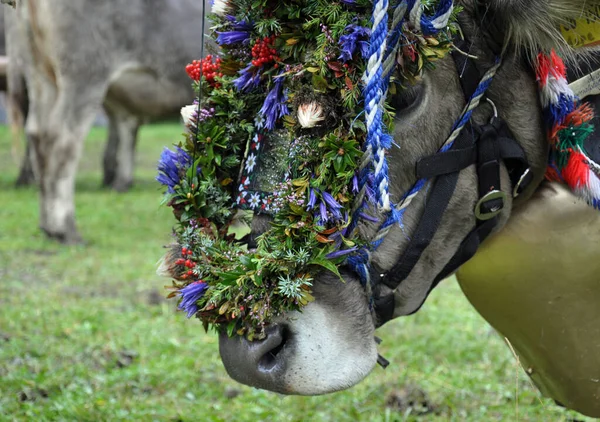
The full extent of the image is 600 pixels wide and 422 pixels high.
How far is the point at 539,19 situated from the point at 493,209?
1.92ft

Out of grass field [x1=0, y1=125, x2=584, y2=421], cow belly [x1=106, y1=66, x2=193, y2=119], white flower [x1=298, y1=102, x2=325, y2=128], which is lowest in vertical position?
cow belly [x1=106, y1=66, x2=193, y2=119]

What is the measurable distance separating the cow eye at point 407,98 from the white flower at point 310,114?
264 mm

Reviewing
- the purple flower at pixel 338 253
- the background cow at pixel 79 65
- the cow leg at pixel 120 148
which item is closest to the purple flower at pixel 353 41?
the purple flower at pixel 338 253

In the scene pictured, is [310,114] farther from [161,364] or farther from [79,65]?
[79,65]

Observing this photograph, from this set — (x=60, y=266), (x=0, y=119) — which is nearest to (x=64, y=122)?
(x=60, y=266)

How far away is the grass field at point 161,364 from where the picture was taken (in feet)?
12.0

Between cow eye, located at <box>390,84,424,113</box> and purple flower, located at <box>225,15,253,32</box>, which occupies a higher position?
purple flower, located at <box>225,15,253,32</box>

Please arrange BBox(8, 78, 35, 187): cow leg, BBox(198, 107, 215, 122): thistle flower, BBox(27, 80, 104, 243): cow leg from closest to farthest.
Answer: BBox(198, 107, 215, 122): thistle flower < BBox(27, 80, 104, 243): cow leg < BBox(8, 78, 35, 187): cow leg

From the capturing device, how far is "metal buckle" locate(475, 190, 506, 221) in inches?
91.9

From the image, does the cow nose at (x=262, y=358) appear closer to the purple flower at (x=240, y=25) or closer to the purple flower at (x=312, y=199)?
the purple flower at (x=312, y=199)

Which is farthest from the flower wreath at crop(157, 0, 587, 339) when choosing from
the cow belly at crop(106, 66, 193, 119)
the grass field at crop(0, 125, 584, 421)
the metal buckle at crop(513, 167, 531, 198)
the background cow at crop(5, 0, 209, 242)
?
the cow belly at crop(106, 66, 193, 119)

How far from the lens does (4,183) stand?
1268cm

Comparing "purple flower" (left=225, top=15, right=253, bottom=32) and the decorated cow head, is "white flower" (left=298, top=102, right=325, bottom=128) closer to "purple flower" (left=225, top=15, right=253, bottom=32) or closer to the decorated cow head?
the decorated cow head

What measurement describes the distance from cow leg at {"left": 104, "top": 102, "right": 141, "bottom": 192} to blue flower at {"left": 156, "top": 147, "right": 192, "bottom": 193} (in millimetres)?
8936
